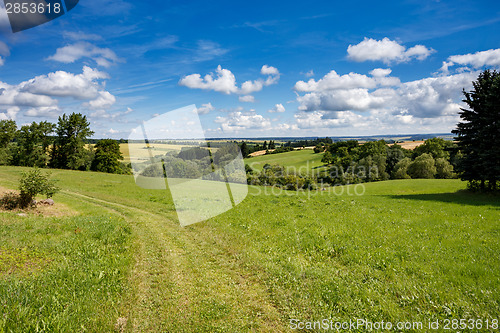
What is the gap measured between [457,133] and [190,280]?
38.0 m

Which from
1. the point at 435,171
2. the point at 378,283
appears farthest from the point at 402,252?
the point at 435,171

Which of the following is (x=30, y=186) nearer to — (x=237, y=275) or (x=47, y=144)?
(x=237, y=275)

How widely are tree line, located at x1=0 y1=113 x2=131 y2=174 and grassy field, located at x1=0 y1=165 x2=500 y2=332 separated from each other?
59.8m

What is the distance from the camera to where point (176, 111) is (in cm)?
846

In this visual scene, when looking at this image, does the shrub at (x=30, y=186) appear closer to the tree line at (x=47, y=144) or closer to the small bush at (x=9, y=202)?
the small bush at (x=9, y=202)

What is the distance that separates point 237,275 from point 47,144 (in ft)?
257

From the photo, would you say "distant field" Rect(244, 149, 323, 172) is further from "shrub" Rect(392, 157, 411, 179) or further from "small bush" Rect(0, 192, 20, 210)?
"small bush" Rect(0, 192, 20, 210)

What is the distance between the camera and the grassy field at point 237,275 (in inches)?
218

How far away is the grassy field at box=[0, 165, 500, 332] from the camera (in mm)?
5547

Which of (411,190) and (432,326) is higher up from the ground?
(432,326)

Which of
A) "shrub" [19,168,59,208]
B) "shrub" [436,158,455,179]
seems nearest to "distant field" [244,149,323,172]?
"shrub" [436,158,455,179]

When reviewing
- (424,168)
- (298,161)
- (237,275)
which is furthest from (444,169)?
(237,275)

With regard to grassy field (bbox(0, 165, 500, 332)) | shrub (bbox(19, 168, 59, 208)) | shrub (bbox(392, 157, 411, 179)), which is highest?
shrub (bbox(19, 168, 59, 208))

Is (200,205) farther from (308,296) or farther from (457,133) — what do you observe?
(457,133)
